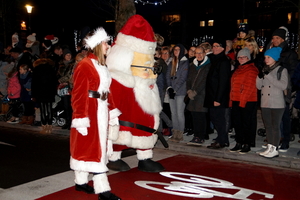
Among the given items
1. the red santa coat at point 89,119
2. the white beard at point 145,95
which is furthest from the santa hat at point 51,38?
the red santa coat at point 89,119

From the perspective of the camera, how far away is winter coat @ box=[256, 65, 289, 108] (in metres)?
7.18

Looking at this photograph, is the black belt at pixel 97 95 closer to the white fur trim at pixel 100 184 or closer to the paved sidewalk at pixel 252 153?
the white fur trim at pixel 100 184

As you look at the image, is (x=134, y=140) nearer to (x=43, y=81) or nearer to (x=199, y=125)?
(x=199, y=125)

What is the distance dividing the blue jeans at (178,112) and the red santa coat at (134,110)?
260cm

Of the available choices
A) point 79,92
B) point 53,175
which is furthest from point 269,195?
point 53,175

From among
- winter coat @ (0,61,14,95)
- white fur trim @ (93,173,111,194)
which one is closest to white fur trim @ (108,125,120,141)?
white fur trim @ (93,173,111,194)

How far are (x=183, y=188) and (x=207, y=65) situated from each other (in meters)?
3.62

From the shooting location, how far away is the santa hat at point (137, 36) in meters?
6.29

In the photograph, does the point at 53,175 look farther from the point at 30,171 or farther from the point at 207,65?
the point at 207,65

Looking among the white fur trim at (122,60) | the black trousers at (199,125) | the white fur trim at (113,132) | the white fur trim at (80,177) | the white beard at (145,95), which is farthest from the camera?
the black trousers at (199,125)

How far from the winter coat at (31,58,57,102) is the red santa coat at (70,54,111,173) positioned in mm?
5621

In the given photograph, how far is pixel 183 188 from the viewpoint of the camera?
5.77 meters

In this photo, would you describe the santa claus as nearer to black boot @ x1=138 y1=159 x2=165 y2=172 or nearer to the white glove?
black boot @ x1=138 y1=159 x2=165 y2=172

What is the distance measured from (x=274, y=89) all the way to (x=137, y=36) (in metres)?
2.89
